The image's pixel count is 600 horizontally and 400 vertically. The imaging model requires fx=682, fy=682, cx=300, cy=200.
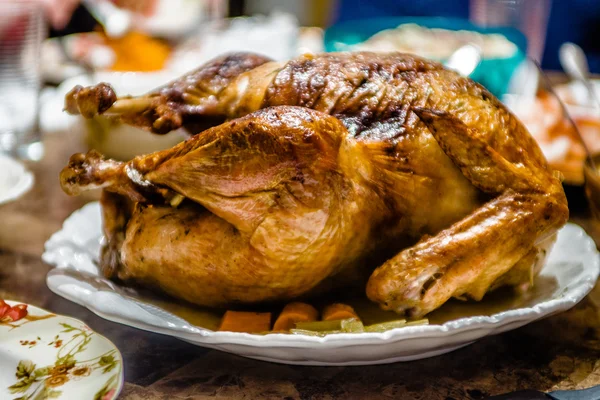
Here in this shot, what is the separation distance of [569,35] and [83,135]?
296 centimetres

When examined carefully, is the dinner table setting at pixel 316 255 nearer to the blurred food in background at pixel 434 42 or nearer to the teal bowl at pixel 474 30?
the teal bowl at pixel 474 30

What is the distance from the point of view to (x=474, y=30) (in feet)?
9.44

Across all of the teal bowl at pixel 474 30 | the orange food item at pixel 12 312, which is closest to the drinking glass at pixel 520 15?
the teal bowl at pixel 474 30

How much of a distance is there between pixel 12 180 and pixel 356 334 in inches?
37.3

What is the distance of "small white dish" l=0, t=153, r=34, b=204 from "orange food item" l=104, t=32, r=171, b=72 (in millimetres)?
1224

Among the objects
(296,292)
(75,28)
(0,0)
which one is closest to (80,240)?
(296,292)

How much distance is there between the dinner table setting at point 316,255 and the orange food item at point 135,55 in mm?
1600

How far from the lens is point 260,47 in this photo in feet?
9.52

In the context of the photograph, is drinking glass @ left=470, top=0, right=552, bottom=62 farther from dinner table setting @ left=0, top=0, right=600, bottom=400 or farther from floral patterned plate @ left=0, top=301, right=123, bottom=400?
floral patterned plate @ left=0, top=301, right=123, bottom=400

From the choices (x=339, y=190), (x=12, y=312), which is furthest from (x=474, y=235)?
(x=12, y=312)

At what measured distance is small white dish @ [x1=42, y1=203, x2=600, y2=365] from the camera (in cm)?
90

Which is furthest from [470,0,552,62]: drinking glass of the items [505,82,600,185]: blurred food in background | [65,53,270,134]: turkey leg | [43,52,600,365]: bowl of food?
[65,53,270,134]: turkey leg

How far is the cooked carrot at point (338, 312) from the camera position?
3.36 feet

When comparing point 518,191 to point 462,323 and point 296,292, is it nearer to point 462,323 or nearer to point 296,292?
point 462,323
